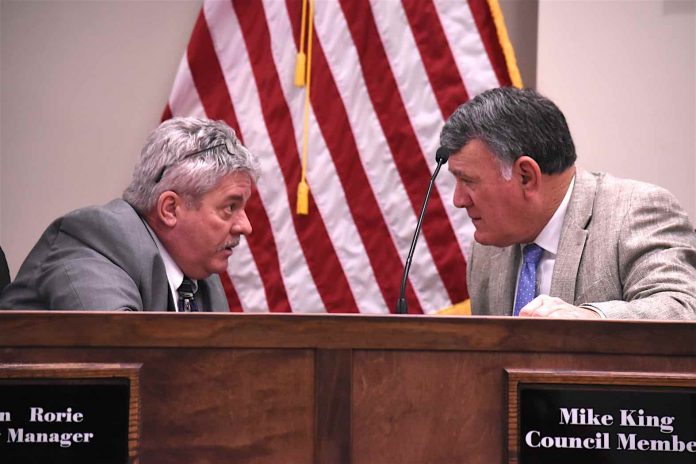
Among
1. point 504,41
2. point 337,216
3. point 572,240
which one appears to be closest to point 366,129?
point 337,216

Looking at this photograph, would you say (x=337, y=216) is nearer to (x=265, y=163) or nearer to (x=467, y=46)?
(x=265, y=163)

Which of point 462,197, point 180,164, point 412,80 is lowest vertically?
point 462,197

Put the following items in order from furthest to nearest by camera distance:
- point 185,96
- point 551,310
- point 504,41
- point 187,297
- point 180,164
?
point 185,96, point 504,41, point 187,297, point 180,164, point 551,310

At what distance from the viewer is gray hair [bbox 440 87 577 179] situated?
2201 mm

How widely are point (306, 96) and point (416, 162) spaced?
19.6 inches

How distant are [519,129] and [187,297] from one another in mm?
990

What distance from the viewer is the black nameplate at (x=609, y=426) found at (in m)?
1.21

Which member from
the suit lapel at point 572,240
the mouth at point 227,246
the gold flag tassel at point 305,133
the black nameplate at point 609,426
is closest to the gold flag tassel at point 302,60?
the gold flag tassel at point 305,133

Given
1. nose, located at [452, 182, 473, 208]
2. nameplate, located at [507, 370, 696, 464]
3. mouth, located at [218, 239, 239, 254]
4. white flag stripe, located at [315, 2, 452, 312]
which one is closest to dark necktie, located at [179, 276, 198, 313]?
mouth, located at [218, 239, 239, 254]

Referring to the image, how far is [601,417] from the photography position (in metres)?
1.22

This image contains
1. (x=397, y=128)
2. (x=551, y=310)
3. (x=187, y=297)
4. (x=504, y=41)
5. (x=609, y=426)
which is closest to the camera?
(x=609, y=426)

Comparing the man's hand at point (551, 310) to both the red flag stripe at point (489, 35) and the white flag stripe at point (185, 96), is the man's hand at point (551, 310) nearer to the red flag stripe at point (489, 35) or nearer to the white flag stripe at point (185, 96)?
the red flag stripe at point (489, 35)

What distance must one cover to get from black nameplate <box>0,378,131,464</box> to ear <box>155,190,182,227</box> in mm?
976

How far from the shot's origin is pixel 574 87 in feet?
9.87
